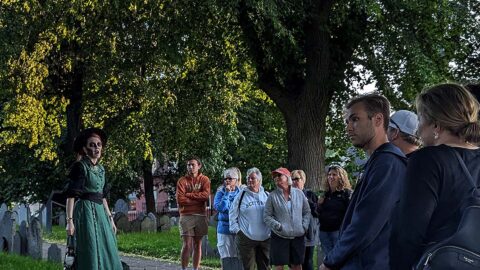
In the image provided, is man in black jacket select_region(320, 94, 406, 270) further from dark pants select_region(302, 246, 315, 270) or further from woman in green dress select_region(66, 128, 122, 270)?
dark pants select_region(302, 246, 315, 270)

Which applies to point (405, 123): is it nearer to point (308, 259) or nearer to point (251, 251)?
point (251, 251)

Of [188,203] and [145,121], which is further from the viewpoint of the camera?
[145,121]

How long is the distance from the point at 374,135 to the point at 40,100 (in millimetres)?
16395

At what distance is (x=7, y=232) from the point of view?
17547 millimetres

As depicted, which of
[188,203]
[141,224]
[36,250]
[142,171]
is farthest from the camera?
[142,171]

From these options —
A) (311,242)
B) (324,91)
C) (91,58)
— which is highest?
(91,58)

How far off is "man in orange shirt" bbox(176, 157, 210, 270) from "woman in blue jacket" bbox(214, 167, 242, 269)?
13.9 inches

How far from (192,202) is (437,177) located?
972 cm

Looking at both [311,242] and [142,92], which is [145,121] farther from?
[311,242]

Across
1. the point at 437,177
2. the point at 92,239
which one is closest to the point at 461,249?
the point at 437,177

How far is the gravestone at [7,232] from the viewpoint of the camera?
17.2 meters

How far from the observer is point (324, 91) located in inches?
715

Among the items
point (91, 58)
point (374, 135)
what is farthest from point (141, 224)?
point (374, 135)

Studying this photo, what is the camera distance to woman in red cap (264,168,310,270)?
36.2 feet
